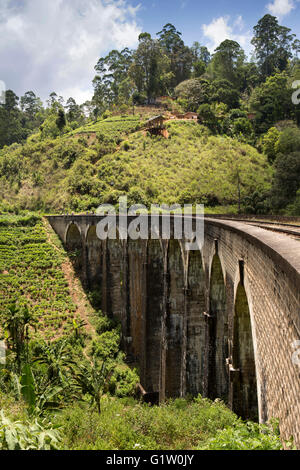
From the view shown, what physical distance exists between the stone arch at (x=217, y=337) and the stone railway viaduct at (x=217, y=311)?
0.03 metres

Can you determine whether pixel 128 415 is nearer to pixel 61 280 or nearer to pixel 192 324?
pixel 192 324

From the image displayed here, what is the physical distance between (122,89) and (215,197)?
4590cm

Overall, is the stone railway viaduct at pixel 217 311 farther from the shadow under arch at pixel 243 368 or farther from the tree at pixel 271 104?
the tree at pixel 271 104

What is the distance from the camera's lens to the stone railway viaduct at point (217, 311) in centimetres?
412

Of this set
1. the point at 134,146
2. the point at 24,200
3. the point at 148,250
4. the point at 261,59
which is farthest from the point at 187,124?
the point at 148,250

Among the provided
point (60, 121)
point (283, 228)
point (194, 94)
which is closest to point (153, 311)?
point (283, 228)

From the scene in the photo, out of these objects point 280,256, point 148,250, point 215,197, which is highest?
point 215,197

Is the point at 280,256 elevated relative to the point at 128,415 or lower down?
elevated

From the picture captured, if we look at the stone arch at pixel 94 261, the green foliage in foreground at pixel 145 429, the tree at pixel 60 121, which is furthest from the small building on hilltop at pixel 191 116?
the green foliage in foreground at pixel 145 429

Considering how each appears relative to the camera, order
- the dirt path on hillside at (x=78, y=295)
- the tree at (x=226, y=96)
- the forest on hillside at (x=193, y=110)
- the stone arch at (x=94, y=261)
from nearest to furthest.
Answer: the dirt path on hillside at (x=78, y=295) < the stone arch at (x=94, y=261) < the forest on hillside at (x=193, y=110) < the tree at (x=226, y=96)

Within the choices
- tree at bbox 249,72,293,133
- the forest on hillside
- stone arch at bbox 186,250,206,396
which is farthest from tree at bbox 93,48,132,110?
stone arch at bbox 186,250,206,396

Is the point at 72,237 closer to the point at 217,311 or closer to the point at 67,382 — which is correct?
the point at 67,382

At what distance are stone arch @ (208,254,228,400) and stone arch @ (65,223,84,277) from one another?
61.7 ft

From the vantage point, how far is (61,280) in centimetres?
2708
